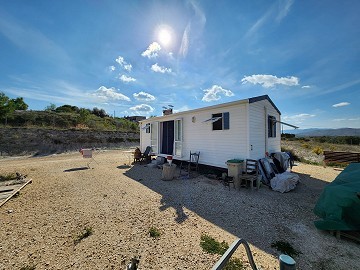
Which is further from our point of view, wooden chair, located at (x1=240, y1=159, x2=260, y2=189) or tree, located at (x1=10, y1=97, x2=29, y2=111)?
tree, located at (x1=10, y1=97, x2=29, y2=111)

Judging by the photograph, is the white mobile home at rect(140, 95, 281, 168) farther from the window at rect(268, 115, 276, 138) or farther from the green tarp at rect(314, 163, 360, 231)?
the green tarp at rect(314, 163, 360, 231)

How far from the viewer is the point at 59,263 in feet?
8.16

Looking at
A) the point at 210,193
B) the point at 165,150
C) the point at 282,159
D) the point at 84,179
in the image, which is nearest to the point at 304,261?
the point at 210,193

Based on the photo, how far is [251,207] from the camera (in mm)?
4395

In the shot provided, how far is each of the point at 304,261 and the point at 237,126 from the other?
4.75 m

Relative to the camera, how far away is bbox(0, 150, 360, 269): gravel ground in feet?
8.45

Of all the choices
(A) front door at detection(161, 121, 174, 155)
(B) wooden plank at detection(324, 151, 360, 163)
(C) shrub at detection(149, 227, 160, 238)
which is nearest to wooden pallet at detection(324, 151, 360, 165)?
(B) wooden plank at detection(324, 151, 360, 163)

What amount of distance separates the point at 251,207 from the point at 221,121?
382 cm

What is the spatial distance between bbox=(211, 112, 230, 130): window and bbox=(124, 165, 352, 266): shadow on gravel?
2.31 metres

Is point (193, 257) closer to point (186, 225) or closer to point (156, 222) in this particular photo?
point (186, 225)

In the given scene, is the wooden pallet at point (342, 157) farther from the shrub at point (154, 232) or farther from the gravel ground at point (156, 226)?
the shrub at point (154, 232)

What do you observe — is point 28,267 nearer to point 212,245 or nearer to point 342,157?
point 212,245

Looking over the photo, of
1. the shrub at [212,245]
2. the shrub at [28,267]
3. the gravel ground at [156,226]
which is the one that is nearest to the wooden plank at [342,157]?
the gravel ground at [156,226]

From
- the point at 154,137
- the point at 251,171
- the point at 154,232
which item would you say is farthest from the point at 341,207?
the point at 154,137
